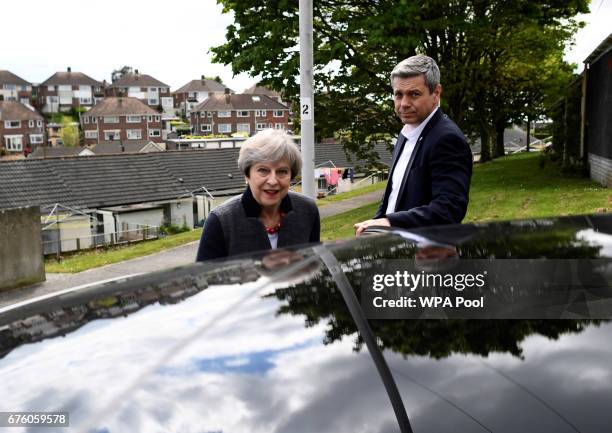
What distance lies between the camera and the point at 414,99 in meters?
3.32

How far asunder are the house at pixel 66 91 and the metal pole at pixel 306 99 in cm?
14875

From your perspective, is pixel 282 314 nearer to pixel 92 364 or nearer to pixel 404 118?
pixel 92 364

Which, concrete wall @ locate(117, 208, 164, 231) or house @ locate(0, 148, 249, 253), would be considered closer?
house @ locate(0, 148, 249, 253)

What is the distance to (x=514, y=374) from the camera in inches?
49.3

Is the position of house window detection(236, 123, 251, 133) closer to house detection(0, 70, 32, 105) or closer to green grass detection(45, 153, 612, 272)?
house detection(0, 70, 32, 105)

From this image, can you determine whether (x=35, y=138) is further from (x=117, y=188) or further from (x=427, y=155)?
(x=427, y=155)

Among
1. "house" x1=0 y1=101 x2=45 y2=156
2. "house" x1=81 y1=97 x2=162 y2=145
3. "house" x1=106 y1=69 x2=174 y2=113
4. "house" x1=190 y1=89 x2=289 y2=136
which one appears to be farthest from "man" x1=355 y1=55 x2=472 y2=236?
"house" x1=106 y1=69 x2=174 y2=113

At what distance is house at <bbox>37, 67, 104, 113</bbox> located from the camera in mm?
147500

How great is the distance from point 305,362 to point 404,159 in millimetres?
2261

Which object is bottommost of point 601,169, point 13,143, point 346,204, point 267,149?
point 346,204

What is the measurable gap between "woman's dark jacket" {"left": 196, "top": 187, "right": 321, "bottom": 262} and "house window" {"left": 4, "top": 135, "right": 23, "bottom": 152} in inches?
4848

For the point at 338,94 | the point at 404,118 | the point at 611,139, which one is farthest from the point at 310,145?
the point at 338,94

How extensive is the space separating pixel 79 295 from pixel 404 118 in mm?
1993

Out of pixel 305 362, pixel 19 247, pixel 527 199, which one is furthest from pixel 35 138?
pixel 305 362
